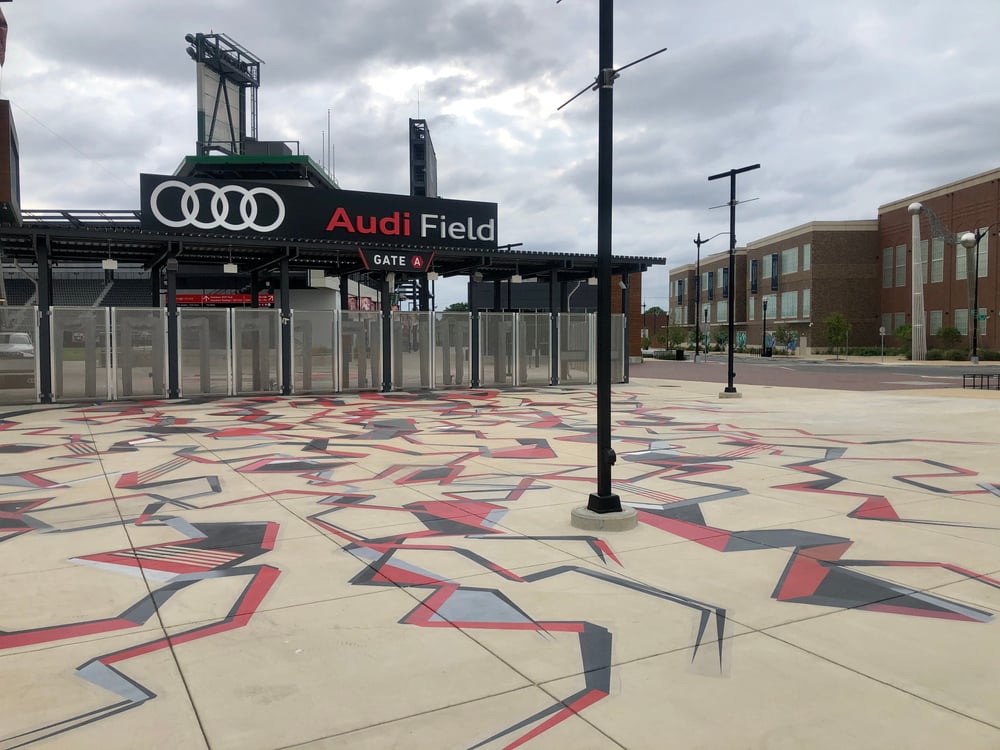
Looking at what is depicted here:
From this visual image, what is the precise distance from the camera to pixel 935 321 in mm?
73938

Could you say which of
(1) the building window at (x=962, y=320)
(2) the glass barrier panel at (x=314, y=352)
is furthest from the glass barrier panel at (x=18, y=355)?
(1) the building window at (x=962, y=320)

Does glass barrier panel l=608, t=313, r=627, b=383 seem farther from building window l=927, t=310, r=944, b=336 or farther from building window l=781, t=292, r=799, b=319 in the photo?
building window l=781, t=292, r=799, b=319

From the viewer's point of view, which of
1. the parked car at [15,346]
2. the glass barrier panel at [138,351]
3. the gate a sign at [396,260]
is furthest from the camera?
the gate a sign at [396,260]

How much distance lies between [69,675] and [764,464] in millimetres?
9004

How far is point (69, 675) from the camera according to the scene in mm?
3996

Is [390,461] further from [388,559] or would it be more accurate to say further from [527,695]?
[527,695]

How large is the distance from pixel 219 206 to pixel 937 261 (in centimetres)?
7347

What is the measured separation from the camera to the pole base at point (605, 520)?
699 cm

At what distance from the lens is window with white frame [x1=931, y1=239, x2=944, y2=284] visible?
239ft

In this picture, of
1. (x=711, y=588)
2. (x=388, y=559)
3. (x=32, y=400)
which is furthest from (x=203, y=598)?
(x=32, y=400)

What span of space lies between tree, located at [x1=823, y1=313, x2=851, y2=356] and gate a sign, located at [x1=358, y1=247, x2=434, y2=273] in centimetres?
6494

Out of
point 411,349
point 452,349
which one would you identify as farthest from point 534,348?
point 411,349

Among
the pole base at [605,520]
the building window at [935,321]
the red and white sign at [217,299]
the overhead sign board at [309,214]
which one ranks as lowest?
the pole base at [605,520]

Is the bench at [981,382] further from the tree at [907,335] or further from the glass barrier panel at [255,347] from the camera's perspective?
the tree at [907,335]
